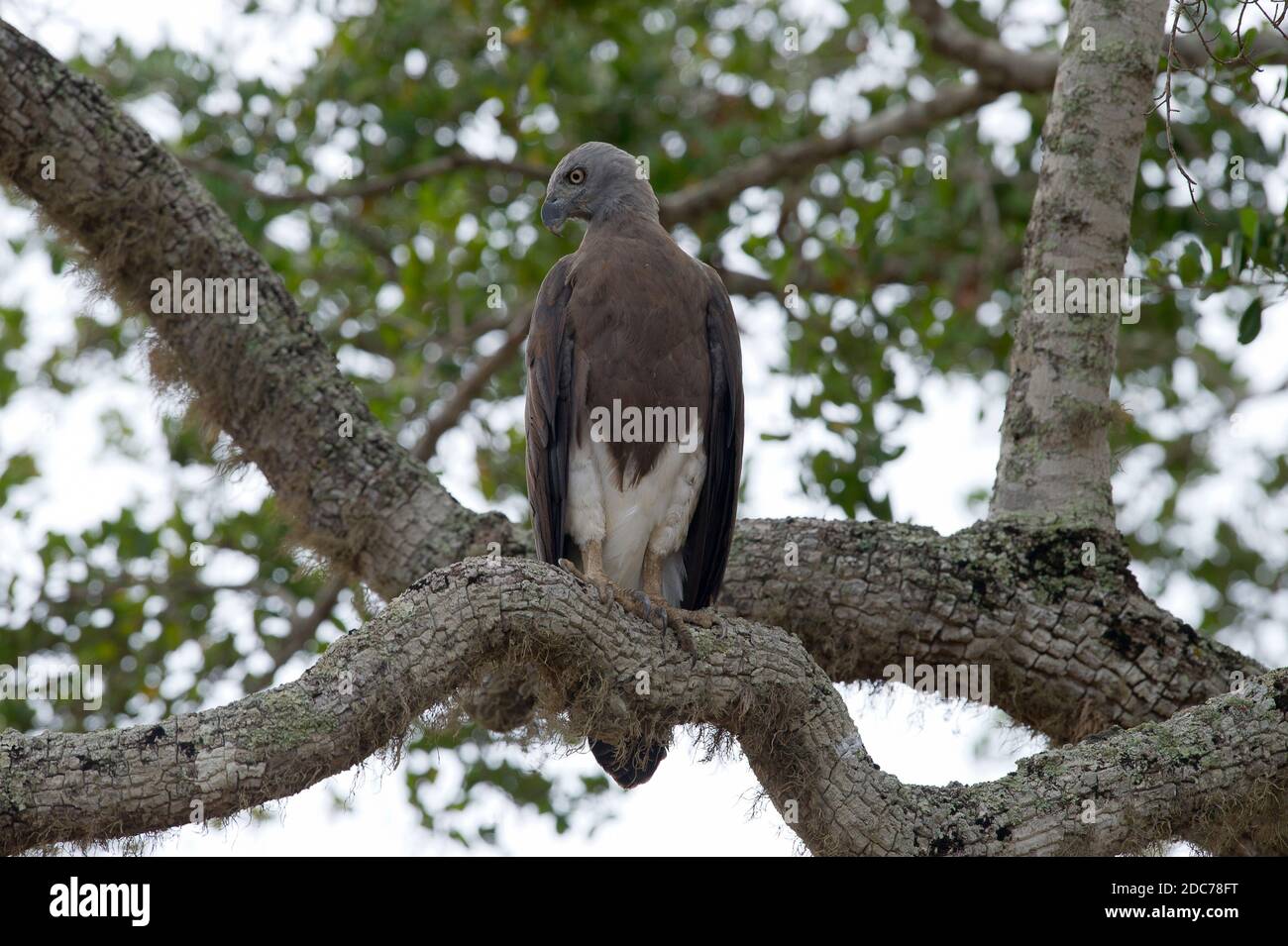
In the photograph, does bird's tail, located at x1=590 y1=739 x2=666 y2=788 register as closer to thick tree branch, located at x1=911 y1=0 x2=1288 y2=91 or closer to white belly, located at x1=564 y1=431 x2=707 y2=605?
white belly, located at x1=564 y1=431 x2=707 y2=605

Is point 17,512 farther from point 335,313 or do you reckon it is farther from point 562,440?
point 562,440

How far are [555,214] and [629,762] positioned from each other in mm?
2212

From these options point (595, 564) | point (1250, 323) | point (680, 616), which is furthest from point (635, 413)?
point (1250, 323)

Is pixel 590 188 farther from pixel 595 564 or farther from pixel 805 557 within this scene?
pixel 805 557

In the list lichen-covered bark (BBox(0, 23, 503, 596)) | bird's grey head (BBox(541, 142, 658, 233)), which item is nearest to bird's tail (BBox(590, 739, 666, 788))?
lichen-covered bark (BBox(0, 23, 503, 596))

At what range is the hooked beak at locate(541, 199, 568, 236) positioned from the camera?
17.4 ft

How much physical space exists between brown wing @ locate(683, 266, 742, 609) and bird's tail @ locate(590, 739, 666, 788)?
74 cm

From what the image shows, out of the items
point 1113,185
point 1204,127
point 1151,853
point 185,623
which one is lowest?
point 1151,853

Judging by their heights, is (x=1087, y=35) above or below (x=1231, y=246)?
above

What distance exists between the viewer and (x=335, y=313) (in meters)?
7.27

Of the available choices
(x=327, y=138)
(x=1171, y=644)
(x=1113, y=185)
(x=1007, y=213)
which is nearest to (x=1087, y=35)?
(x=1113, y=185)

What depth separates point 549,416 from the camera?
4688 millimetres

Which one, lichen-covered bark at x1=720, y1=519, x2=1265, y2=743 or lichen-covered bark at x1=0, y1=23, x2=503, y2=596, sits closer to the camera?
lichen-covered bark at x1=720, y1=519, x2=1265, y2=743

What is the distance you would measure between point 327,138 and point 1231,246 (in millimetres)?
4381
